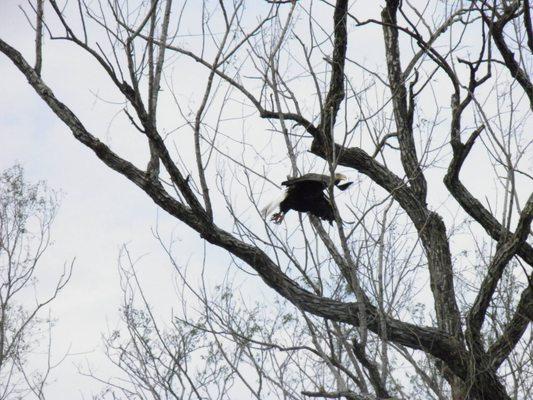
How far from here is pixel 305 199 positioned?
340 centimetres

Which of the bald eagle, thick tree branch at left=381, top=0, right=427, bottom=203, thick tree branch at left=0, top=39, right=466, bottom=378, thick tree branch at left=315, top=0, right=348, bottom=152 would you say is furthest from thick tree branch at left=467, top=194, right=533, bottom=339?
thick tree branch at left=315, top=0, right=348, bottom=152

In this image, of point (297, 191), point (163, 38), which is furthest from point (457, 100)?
point (163, 38)

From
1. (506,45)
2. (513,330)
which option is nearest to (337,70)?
(506,45)

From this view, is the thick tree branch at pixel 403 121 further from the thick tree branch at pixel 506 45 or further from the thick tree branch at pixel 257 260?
the thick tree branch at pixel 257 260

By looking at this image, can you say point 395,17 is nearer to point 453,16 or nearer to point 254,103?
point 453,16

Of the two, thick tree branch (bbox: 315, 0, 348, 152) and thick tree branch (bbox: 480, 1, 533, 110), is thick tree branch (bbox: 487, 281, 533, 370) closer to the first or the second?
thick tree branch (bbox: 480, 1, 533, 110)

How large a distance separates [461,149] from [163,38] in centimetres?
167

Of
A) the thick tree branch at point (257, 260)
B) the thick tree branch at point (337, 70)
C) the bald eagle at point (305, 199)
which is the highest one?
the thick tree branch at point (337, 70)

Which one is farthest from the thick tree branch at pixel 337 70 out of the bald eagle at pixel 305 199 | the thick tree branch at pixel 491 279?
the thick tree branch at pixel 491 279

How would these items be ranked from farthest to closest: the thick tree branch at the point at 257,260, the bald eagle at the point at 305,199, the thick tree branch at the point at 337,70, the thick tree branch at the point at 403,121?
the thick tree branch at the point at 403,121, the thick tree branch at the point at 337,70, the bald eagle at the point at 305,199, the thick tree branch at the point at 257,260

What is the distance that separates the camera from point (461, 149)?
12.0 feet

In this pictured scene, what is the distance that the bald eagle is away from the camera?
335 centimetres

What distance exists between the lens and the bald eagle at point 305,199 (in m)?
3.35

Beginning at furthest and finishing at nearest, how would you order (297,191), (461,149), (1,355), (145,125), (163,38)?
(1,355)
(461,149)
(297,191)
(163,38)
(145,125)
